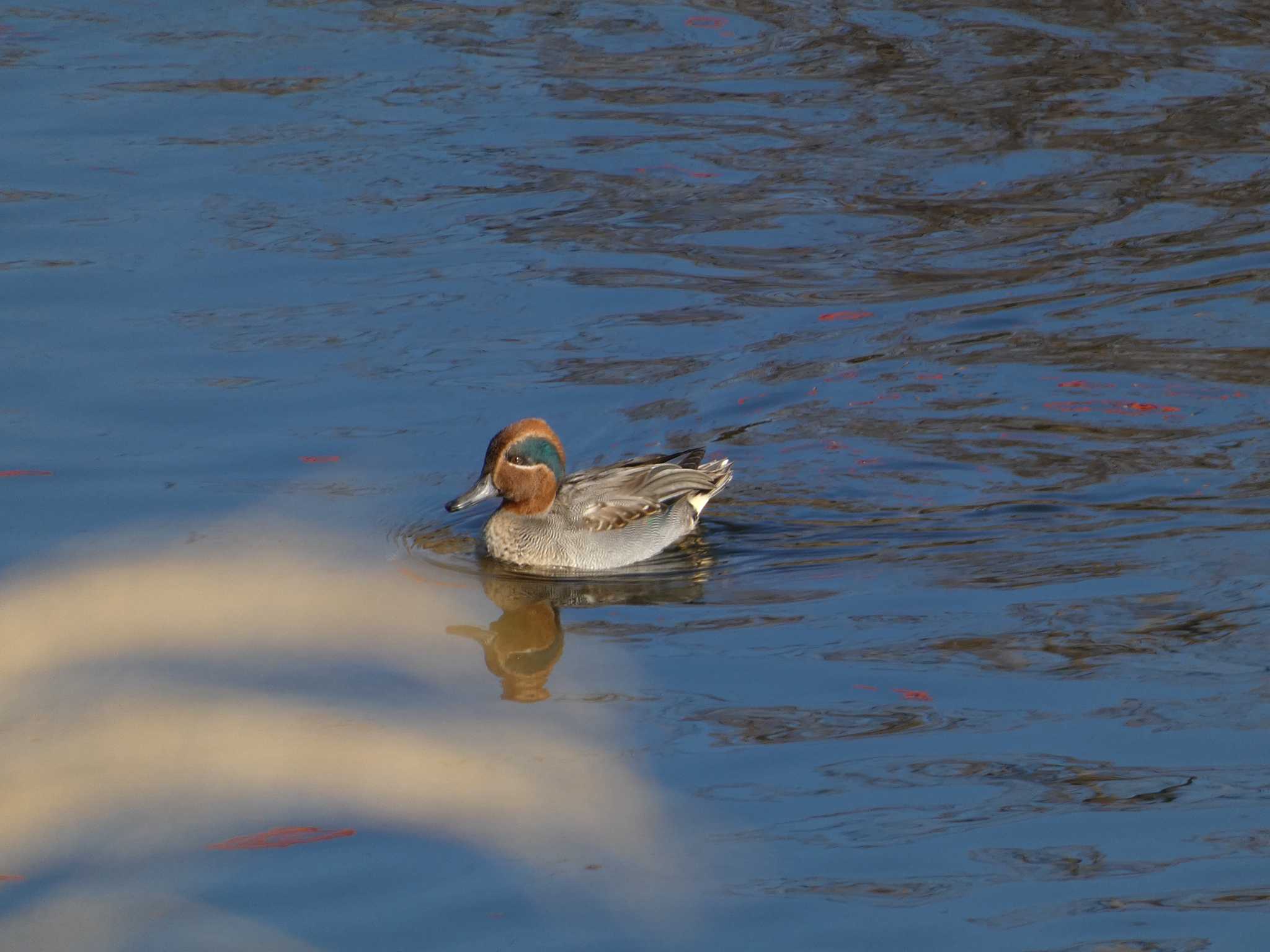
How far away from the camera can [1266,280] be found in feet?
38.8

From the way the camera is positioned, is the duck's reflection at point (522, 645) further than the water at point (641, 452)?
Yes

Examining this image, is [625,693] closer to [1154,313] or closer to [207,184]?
[1154,313]

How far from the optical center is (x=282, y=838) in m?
6.26

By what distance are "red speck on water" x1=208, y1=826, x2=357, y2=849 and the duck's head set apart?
269 cm

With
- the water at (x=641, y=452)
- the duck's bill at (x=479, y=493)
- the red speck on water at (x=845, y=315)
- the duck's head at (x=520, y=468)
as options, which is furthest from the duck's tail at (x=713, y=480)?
the red speck on water at (x=845, y=315)

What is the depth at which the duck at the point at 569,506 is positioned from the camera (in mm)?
8891

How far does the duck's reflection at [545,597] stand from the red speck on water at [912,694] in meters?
1.48

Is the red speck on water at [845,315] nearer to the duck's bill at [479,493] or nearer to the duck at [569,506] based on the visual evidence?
the duck at [569,506]

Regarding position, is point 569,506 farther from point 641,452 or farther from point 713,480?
point 641,452

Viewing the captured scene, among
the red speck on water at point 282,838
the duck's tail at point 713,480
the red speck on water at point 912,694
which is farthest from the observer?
the duck's tail at point 713,480

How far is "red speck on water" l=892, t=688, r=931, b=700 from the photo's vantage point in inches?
280

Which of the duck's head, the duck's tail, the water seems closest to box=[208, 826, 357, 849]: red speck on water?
the water

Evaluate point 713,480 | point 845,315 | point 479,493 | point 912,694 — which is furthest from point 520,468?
point 845,315

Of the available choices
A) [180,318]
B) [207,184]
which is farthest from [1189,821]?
[207,184]
